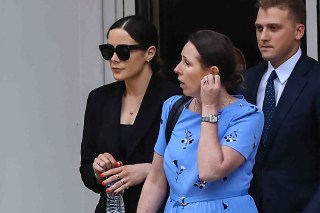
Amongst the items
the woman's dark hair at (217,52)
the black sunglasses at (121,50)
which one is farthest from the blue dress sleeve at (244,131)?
the black sunglasses at (121,50)

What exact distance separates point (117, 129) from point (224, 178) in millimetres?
754

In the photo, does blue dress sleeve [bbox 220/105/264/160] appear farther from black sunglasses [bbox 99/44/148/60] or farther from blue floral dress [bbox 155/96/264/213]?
black sunglasses [bbox 99/44/148/60]

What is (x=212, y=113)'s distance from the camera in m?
2.88

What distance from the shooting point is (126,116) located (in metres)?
3.59

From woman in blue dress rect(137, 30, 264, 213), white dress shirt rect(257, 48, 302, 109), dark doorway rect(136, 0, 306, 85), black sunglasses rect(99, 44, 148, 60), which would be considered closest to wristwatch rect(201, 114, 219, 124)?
woman in blue dress rect(137, 30, 264, 213)

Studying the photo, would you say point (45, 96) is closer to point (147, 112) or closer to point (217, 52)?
point (147, 112)

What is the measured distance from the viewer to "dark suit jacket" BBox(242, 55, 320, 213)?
3.28m

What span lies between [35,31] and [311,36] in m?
1.65

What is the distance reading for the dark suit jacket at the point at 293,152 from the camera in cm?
328

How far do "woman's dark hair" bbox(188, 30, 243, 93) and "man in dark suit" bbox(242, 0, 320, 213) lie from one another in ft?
1.47

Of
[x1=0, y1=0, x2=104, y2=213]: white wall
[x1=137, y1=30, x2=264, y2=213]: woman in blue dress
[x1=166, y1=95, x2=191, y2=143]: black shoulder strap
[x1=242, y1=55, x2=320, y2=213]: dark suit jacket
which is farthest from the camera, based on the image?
[x1=0, y1=0, x2=104, y2=213]: white wall

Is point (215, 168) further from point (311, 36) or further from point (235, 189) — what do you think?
point (311, 36)

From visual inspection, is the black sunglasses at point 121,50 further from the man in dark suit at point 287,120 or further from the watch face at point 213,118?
the watch face at point 213,118

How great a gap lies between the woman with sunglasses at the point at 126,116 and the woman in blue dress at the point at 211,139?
462 millimetres
